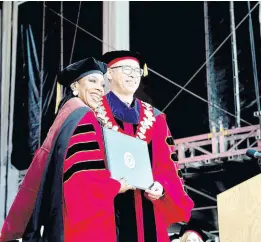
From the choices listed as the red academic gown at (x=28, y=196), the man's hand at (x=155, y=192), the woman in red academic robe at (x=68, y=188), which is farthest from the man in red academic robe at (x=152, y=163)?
the red academic gown at (x=28, y=196)

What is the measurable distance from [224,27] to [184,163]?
3.36 ft

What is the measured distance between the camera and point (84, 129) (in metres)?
2.48

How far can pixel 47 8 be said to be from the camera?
5.12m

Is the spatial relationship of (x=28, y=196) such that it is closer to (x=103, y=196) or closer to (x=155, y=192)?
(x=103, y=196)

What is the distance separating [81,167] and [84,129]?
18 cm

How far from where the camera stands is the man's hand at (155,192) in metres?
2.51

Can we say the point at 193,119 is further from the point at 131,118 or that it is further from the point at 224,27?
the point at 131,118

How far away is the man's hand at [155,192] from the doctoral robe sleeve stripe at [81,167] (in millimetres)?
247

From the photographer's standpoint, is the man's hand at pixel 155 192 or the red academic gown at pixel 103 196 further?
the man's hand at pixel 155 192

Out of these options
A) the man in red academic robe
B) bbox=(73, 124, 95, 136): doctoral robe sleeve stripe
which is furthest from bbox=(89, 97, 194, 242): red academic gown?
bbox=(73, 124, 95, 136): doctoral robe sleeve stripe

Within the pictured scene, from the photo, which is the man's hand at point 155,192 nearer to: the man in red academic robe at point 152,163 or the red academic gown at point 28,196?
the man in red academic robe at point 152,163

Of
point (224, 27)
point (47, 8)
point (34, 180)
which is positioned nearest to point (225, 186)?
point (224, 27)

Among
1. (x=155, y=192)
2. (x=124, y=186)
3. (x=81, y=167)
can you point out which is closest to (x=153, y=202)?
(x=155, y=192)

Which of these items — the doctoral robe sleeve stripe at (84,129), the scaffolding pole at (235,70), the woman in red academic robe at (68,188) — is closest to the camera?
the woman in red academic robe at (68,188)
